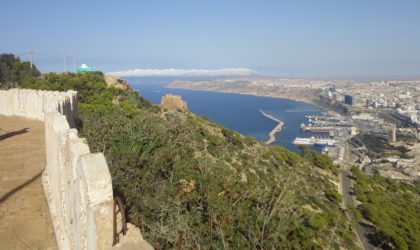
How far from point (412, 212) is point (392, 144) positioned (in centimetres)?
4633

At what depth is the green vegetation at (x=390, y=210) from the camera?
18.9 m

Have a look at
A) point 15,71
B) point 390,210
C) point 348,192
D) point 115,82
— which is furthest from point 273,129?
point 15,71

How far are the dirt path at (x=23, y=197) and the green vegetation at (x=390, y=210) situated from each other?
1133 centimetres

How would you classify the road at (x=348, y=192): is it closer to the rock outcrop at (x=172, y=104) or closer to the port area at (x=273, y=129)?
the rock outcrop at (x=172, y=104)

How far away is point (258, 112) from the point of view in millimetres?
118062

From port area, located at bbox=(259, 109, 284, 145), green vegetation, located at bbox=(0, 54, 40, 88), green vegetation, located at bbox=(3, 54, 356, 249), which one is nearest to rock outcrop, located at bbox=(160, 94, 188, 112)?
green vegetation, located at bbox=(0, 54, 40, 88)

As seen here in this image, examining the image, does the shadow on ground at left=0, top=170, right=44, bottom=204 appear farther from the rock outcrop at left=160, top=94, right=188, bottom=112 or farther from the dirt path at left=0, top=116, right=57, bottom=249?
the rock outcrop at left=160, top=94, right=188, bottom=112

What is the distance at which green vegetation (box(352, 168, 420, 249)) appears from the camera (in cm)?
1894

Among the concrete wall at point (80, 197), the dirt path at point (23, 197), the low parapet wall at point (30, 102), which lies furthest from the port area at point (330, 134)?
the concrete wall at point (80, 197)

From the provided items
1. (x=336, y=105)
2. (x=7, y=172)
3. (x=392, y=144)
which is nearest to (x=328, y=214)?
(x=7, y=172)

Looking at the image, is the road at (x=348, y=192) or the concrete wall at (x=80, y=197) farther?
the road at (x=348, y=192)

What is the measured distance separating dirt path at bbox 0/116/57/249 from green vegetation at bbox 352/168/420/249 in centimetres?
1133

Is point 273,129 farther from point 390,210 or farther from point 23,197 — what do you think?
point 23,197

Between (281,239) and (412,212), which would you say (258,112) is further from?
(281,239)
